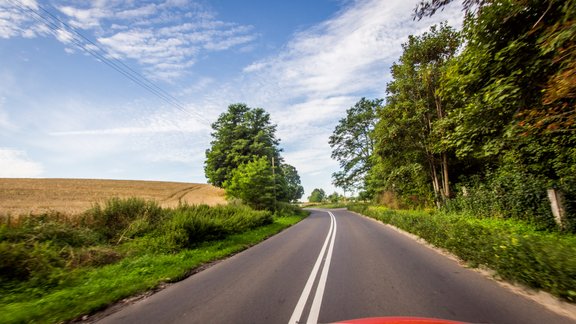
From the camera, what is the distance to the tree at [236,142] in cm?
3388

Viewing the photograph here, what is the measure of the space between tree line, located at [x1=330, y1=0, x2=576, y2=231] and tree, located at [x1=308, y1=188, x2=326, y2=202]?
122563mm

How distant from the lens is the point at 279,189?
34.2 m

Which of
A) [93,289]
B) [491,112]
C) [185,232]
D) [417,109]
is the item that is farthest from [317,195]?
[93,289]

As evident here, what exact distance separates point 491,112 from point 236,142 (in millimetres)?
29611

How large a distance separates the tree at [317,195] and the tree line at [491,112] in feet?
402

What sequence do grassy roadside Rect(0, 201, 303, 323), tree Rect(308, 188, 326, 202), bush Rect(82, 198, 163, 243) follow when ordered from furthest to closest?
tree Rect(308, 188, 326, 202), bush Rect(82, 198, 163, 243), grassy roadside Rect(0, 201, 303, 323)

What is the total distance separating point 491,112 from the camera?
7789 millimetres

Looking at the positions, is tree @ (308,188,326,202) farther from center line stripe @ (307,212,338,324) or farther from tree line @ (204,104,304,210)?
center line stripe @ (307,212,338,324)

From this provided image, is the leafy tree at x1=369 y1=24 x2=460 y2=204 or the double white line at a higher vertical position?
the leafy tree at x1=369 y1=24 x2=460 y2=204

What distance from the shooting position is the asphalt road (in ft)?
13.1

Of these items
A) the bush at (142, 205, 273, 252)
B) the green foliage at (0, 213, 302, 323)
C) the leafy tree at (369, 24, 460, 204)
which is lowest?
the green foliage at (0, 213, 302, 323)

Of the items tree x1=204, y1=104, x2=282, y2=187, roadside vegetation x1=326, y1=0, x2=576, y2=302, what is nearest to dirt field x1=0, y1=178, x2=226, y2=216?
tree x1=204, y1=104, x2=282, y2=187

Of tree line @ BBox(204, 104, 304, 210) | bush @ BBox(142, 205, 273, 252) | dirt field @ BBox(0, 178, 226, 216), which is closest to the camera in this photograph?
bush @ BBox(142, 205, 273, 252)

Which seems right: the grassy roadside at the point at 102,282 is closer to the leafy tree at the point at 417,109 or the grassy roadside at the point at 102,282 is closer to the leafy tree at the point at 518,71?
the leafy tree at the point at 518,71
